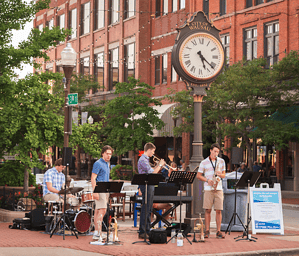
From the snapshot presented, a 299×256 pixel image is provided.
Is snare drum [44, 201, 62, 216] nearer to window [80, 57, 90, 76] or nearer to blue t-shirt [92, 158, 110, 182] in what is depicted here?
blue t-shirt [92, 158, 110, 182]

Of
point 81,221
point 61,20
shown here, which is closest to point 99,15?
point 61,20

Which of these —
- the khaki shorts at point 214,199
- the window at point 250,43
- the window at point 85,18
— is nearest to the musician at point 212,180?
→ the khaki shorts at point 214,199

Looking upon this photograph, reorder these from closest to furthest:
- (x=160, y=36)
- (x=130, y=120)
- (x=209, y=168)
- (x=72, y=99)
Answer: (x=209, y=168) → (x=72, y=99) → (x=130, y=120) → (x=160, y=36)

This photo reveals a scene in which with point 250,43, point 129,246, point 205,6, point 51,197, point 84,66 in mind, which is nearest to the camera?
point 129,246

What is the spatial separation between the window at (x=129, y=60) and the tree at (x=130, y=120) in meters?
7.79

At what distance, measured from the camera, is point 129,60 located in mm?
41500

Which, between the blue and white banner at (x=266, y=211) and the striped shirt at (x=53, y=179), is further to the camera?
the blue and white banner at (x=266, y=211)

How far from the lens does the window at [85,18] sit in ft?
156

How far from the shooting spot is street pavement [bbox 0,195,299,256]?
9906 mm

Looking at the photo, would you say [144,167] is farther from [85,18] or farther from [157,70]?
[85,18]

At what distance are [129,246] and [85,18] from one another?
39.2 meters

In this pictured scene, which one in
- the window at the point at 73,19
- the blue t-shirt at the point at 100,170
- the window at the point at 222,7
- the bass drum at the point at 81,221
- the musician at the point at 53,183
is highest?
the window at the point at 73,19

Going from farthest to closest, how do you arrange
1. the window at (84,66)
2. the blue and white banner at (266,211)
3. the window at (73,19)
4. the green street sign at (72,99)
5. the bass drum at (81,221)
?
the window at (73,19) < the window at (84,66) < the green street sign at (72,99) < the blue and white banner at (266,211) < the bass drum at (81,221)

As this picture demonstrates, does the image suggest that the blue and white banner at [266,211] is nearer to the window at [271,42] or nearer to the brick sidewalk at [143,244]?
the brick sidewalk at [143,244]
